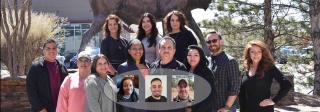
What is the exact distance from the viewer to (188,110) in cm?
429

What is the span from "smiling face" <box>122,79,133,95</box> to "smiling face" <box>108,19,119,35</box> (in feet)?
3.38

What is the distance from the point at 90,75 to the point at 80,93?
0.75 feet

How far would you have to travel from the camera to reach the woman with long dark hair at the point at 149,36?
5.04 m

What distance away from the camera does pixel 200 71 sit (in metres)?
4.28

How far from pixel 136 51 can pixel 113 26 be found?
0.75 metres

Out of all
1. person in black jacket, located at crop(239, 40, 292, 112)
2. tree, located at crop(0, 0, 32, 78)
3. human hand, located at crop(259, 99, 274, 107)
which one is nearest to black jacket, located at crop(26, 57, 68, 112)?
person in black jacket, located at crop(239, 40, 292, 112)

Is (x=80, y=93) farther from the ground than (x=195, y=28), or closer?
closer

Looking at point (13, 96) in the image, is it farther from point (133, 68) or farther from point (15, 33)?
point (133, 68)

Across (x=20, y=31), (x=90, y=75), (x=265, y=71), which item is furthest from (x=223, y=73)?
(x=20, y=31)

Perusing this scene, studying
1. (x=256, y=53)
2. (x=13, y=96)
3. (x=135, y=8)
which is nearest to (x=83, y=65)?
(x=256, y=53)

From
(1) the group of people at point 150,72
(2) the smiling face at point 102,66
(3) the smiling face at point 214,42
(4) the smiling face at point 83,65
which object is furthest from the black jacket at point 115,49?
(3) the smiling face at point 214,42

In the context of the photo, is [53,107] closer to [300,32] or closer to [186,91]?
[186,91]

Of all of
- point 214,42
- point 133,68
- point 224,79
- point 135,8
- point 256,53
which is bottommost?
point 224,79

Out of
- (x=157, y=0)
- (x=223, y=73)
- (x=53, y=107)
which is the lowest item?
(x=53, y=107)
